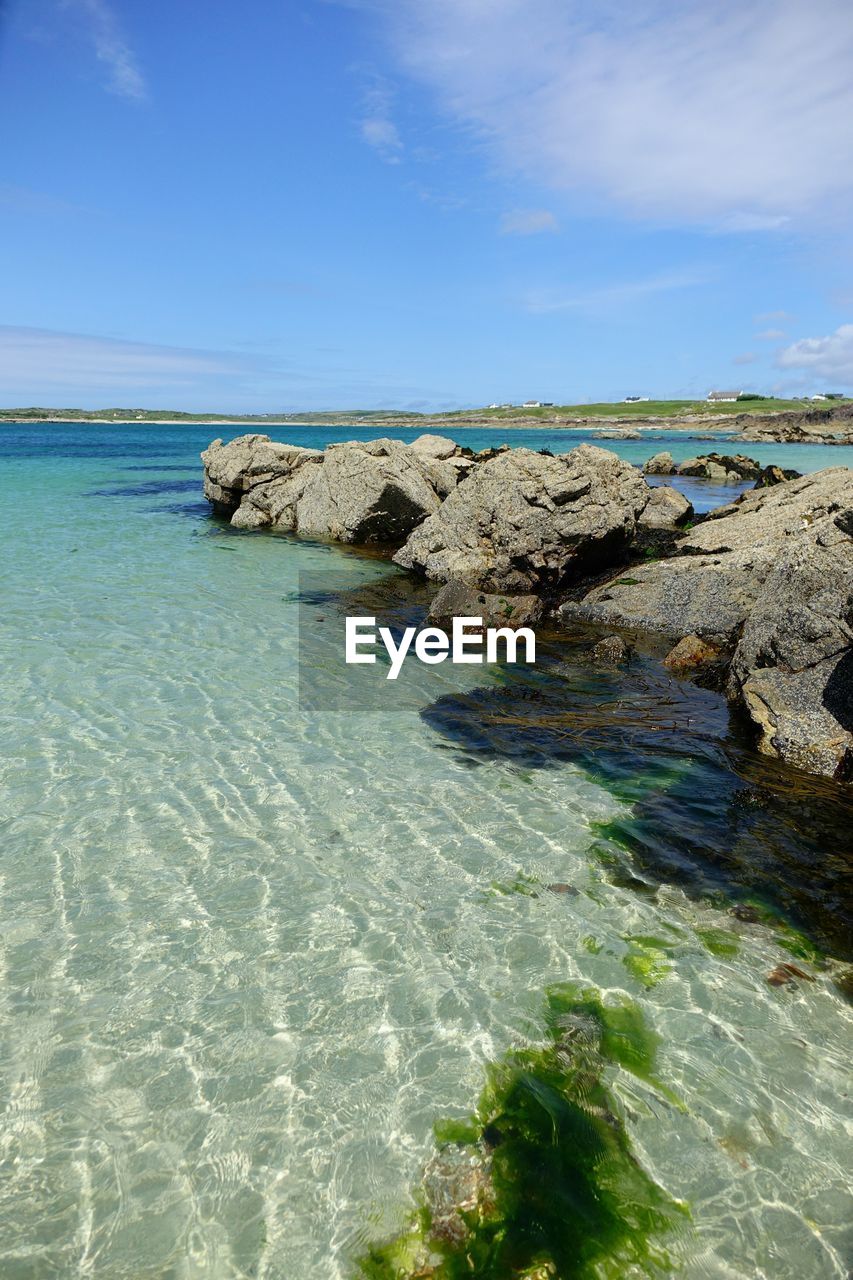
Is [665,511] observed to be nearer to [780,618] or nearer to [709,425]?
[780,618]

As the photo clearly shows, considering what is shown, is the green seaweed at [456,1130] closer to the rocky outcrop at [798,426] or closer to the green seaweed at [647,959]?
the green seaweed at [647,959]

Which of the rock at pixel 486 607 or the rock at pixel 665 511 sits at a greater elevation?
the rock at pixel 665 511

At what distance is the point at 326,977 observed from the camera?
18.4 feet

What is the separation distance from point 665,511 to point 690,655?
13041 millimetres

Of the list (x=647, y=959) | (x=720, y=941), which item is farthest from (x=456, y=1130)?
(x=720, y=941)

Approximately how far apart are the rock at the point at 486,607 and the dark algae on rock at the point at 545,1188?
11.1 m

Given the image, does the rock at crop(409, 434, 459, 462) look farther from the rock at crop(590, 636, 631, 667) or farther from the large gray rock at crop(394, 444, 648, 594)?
the rock at crop(590, 636, 631, 667)

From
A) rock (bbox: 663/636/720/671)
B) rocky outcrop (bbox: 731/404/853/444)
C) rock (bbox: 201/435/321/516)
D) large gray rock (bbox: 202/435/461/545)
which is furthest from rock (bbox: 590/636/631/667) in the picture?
rocky outcrop (bbox: 731/404/853/444)

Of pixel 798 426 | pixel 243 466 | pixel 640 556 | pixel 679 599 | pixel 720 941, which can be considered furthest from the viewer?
pixel 798 426

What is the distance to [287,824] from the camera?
25.3 feet

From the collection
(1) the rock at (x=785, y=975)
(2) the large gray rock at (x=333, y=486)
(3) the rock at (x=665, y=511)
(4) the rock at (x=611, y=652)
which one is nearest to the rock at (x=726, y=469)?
(2) the large gray rock at (x=333, y=486)

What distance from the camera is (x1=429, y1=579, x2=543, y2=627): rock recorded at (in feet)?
51.4

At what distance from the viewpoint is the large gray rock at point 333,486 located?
966 inches

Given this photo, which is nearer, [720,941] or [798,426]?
[720,941]
